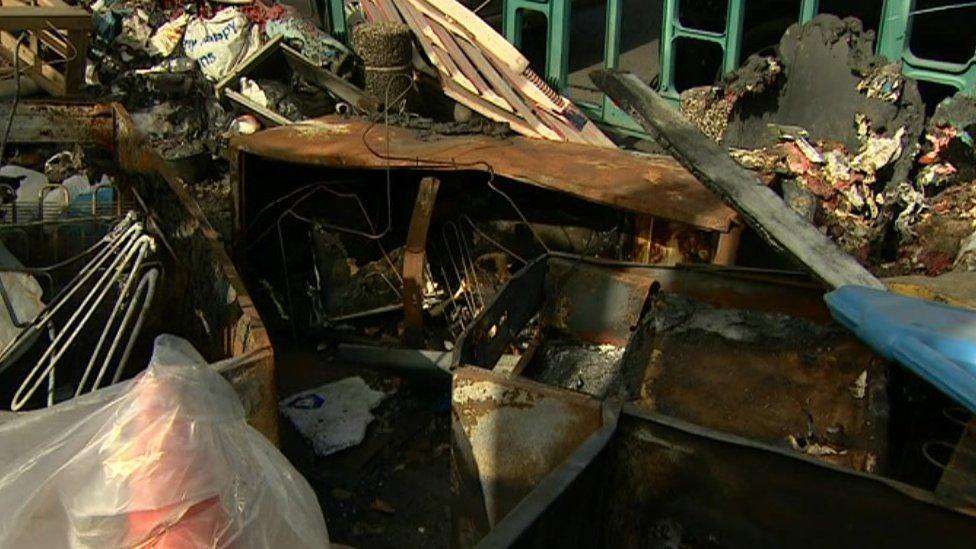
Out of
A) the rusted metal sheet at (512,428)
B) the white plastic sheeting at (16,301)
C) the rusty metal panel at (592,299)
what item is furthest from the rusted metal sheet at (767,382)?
the white plastic sheeting at (16,301)

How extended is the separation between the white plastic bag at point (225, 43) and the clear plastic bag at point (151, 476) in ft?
22.4

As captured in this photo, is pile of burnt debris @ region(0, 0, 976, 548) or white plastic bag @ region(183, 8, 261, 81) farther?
white plastic bag @ region(183, 8, 261, 81)

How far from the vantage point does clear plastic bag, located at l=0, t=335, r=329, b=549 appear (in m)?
1.70

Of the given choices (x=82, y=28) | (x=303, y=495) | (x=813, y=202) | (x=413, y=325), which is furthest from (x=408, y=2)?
(x=303, y=495)

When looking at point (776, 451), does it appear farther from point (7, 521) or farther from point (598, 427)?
point (7, 521)

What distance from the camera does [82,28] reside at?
5539 mm

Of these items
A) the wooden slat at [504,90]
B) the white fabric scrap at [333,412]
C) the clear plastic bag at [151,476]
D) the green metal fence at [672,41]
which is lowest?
the white fabric scrap at [333,412]

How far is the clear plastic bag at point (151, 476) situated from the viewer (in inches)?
66.8

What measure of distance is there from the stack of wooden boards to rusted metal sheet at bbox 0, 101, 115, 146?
227 centimetres

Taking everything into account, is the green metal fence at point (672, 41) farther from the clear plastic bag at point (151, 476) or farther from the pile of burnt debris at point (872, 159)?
the clear plastic bag at point (151, 476)

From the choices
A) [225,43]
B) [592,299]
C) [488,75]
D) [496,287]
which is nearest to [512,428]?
[592,299]

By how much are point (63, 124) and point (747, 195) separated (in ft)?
11.1

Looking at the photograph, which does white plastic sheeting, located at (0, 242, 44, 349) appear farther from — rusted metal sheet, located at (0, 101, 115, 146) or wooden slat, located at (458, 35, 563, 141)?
wooden slat, located at (458, 35, 563, 141)

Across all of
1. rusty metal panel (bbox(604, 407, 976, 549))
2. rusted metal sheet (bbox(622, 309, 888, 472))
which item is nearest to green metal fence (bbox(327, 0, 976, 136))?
rusted metal sheet (bbox(622, 309, 888, 472))
